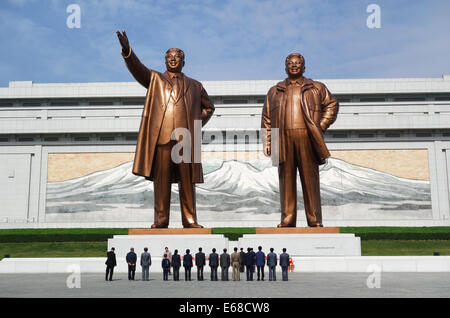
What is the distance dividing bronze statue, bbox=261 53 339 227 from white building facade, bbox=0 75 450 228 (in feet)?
47.5

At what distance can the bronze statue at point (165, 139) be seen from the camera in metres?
9.54

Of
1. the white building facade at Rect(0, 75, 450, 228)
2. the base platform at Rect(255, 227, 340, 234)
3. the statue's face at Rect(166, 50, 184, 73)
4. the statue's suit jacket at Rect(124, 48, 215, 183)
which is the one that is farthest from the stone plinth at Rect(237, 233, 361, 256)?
the white building facade at Rect(0, 75, 450, 228)

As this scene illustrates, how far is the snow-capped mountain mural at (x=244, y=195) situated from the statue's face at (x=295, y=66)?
14.9 m

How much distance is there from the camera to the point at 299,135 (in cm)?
1002

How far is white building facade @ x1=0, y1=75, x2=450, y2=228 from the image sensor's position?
24.7 metres

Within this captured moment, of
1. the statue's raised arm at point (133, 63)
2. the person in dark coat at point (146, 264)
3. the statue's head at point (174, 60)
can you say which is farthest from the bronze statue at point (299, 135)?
the person in dark coat at point (146, 264)

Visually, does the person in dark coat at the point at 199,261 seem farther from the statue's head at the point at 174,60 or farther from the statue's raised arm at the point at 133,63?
the statue's head at the point at 174,60

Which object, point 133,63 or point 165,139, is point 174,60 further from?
point 165,139

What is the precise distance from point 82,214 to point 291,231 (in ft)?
58.6

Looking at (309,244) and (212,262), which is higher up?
(309,244)

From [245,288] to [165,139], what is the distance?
389 cm

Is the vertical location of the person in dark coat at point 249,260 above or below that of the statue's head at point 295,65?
below

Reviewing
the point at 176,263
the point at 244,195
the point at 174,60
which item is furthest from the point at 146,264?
the point at 244,195
